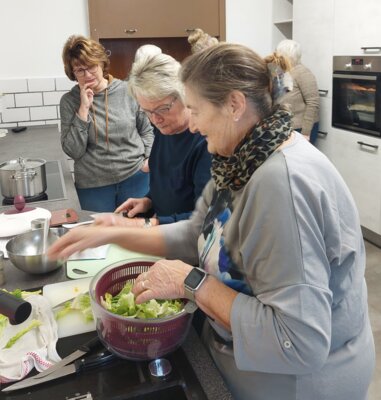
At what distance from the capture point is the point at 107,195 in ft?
8.31

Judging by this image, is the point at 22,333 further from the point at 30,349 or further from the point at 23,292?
the point at 23,292

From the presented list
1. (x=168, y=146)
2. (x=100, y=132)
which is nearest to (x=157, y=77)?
(x=168, y=146)

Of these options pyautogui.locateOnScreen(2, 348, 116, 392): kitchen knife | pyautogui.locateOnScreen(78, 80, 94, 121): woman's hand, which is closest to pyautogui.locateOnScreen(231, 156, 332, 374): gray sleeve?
pyautogui.locateOnScreen(2, 348, 116, 392): kitchen knife

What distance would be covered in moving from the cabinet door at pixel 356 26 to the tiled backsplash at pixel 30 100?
2123 mm

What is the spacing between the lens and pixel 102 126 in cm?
243

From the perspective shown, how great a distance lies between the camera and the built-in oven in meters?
3.21

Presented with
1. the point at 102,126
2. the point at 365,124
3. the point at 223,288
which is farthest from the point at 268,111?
the point at 365,124

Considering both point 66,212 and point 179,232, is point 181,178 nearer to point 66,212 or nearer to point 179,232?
point 179,232

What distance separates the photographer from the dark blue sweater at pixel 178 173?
1521 millimetres

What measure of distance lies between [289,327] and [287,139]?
1.11 feet

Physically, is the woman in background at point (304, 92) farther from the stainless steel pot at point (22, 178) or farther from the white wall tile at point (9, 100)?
the stainless steel pot at point (22, 178)

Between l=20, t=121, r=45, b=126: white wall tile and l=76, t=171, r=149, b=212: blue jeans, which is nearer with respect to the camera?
l=76, t=171, r=149, b=212: blue jeans

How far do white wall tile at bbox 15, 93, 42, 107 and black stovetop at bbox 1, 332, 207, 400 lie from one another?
328 centimetres

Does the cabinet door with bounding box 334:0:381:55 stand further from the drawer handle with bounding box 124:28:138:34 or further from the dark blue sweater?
the dark blue sweater
